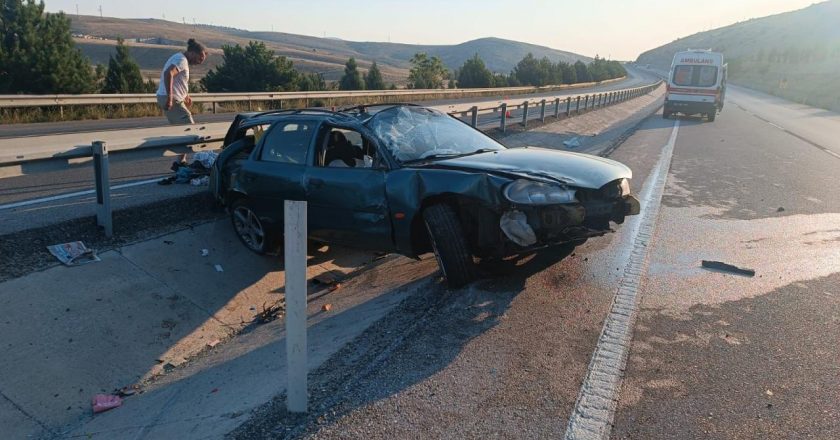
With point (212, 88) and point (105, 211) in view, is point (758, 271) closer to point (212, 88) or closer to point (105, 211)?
point (105, 211)

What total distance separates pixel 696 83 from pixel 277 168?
24200 millimetres

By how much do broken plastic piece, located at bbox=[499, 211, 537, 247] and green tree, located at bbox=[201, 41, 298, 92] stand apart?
85.6 feet

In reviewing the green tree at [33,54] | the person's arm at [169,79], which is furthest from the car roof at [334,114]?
the green tree at [33,54]

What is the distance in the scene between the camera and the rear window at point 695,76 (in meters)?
25.6

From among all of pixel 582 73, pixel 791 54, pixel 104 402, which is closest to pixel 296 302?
pixel 104 402

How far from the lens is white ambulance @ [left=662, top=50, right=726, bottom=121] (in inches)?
1005

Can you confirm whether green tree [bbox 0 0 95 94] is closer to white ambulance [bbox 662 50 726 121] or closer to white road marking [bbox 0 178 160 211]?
white road marking [bbox 0 178 160 211]

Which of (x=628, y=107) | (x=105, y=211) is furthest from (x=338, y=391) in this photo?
(x=628, y=107)

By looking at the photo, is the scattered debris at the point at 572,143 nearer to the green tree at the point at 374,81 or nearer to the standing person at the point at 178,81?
the standing person at the point at 178,81

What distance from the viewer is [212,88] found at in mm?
29453

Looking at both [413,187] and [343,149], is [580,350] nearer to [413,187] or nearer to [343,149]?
[413,187]

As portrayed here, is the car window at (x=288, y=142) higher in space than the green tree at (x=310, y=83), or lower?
lower

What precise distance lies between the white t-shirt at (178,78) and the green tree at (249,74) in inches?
818

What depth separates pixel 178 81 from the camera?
8773 millimetres
